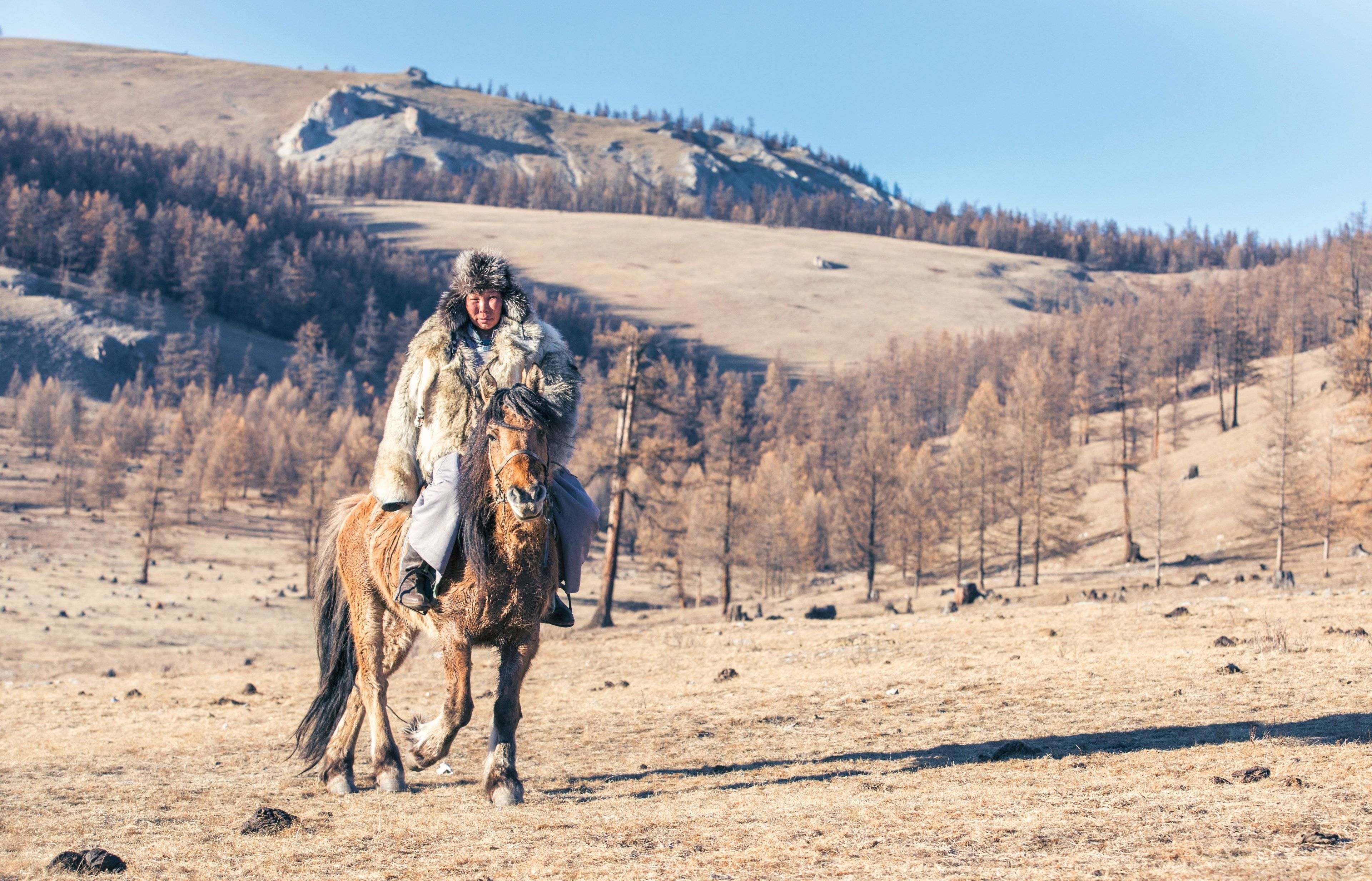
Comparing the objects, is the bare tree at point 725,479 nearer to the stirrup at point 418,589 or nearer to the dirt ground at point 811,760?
the dirt ground at point 811,760

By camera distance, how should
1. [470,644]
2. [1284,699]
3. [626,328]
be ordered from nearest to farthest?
[470,644]
[1284,699]
[626,328]

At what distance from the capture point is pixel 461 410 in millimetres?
8844

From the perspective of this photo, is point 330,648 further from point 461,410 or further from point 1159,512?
point 1159,512

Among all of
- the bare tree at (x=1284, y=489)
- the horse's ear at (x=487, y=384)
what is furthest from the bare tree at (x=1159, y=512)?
the horse's ear at (x=487, y=384)

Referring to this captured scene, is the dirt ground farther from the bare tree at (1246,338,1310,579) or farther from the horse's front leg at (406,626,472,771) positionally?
the bare tree at (1246,338,1310,579)

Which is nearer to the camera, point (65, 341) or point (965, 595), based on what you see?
point (965, 595)

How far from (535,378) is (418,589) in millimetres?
2113

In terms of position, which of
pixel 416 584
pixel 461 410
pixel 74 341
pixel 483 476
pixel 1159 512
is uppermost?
pixel 74 341

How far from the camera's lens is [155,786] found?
966 cm

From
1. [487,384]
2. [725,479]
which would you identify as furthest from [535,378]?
[725,479]

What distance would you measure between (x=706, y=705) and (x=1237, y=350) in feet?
354

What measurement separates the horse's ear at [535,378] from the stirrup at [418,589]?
1810 millimetres

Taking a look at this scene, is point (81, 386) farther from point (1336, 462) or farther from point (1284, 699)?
point (1284, 699)

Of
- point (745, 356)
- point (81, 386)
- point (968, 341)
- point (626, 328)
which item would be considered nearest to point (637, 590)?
point (626, 328)
